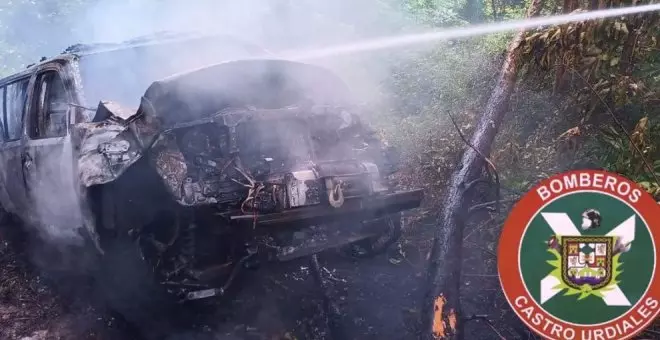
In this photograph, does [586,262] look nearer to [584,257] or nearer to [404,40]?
[584,257]

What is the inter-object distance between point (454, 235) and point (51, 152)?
12.1 feet

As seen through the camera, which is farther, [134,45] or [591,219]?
[134,45]

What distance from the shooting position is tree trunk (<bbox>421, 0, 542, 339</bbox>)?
3.42 m

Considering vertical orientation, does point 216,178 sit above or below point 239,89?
below

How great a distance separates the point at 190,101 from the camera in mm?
3938

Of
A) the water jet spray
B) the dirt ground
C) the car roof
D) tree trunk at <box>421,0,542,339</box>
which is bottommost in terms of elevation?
the dirt ground

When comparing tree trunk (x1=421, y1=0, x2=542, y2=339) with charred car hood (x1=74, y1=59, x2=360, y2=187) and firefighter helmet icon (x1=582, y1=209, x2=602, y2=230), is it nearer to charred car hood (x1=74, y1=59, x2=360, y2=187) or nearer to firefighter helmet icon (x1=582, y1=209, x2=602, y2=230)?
charred car hood (x1=74, y1=59, x2=360, y2=187)

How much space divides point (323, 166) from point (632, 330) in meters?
2.48

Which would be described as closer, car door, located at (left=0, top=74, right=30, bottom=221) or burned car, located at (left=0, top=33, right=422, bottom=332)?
burned car, located at (left=0, top=33, right=422, bottom=332)

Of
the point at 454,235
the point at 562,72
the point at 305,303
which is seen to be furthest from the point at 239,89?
the point at 562,72

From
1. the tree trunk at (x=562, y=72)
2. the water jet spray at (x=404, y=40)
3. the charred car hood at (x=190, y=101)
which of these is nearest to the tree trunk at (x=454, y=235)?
the tree trunk at (x=562, y=72)

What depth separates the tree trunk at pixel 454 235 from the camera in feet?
11.2

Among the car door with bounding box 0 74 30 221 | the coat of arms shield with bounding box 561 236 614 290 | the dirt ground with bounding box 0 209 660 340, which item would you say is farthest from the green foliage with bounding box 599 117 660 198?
the car door with bounding box 0 74 30 221

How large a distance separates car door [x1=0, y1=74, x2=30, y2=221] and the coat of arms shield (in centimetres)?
522
